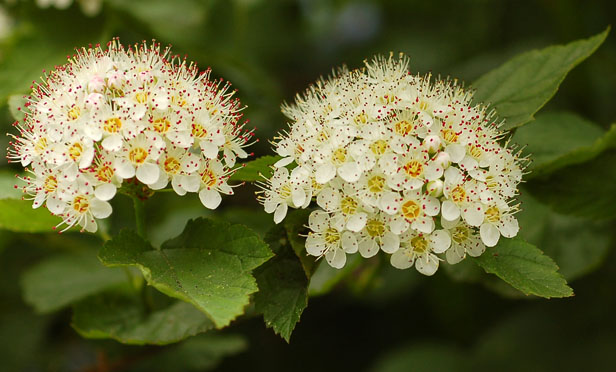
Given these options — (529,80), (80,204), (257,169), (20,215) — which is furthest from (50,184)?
(529,80)

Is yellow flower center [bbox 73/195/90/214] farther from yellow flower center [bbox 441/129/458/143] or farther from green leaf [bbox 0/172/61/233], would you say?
yellow flower center [bbox 441/129/458/143]

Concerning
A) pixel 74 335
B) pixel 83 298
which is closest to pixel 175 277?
pixel 83 298

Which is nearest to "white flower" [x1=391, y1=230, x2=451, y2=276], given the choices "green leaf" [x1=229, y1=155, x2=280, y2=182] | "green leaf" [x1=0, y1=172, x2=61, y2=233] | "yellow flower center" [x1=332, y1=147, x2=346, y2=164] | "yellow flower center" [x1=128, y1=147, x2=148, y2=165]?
"yellow flower center" [x1=332, y1=147, x2=346, y2=164]

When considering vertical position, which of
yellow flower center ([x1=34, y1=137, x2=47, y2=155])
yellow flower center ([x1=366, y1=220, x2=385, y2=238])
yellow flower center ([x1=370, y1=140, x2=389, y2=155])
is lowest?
yellow flower center ([x1=366, y1=220, x2=385, y2=238])

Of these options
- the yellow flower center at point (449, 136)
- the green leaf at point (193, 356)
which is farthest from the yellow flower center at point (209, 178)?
the green leaf at point (193, 356)

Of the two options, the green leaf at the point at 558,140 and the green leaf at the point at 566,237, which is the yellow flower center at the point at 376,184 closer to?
the green leaf at the point at 558,140

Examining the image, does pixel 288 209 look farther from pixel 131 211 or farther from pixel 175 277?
pixel 131 211
